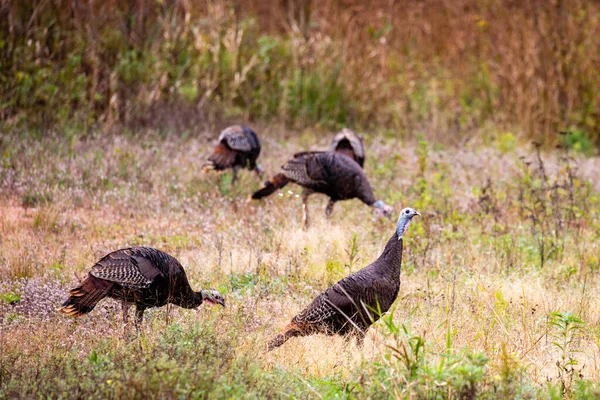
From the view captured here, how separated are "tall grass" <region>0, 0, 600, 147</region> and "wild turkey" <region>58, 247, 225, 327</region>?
245 inches

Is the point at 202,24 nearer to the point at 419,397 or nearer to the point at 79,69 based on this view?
the point at 79,69

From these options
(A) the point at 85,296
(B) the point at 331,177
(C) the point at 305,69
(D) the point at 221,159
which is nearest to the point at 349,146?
(D) the point at 221,159

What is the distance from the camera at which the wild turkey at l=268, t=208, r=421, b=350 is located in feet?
17.4

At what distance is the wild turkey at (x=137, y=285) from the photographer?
543 cm

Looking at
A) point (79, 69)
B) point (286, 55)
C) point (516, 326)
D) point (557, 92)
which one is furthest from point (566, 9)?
point (516, 326)

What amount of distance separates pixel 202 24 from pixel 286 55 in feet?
5.10

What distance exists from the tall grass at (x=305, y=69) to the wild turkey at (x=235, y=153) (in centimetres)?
251

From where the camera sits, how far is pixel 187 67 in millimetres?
14156

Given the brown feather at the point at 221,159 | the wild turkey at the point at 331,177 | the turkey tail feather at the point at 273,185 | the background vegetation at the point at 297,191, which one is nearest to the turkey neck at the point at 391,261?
the background vegetation at the point at 297,191

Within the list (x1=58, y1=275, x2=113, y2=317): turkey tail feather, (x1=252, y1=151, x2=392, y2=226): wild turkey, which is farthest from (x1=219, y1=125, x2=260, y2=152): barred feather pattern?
(x1=58, y1=275, x2=113, y2=317): turkey tail feather

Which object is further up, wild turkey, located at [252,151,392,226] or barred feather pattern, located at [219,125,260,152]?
barred feather pattern, located at [219,125,260,152]

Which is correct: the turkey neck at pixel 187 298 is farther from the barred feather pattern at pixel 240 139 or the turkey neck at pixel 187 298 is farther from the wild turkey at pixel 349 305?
the barred feather pattern at pixel 240 139

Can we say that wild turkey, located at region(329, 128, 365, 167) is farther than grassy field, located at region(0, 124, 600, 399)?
Yes

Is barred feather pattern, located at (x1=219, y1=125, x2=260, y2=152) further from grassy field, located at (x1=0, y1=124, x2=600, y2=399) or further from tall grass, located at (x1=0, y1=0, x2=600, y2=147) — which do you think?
tall grass, located at (x1=0, y1=0, x2=600, y2=147)
